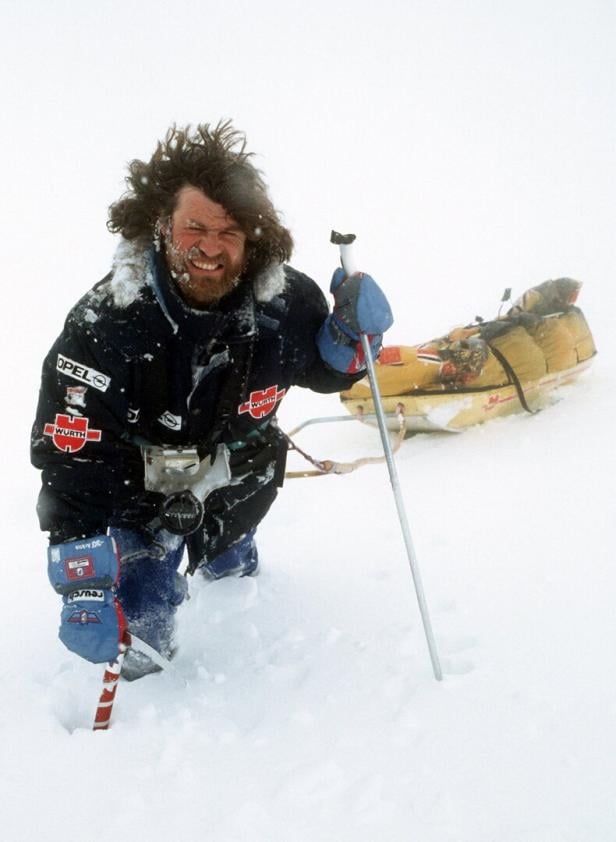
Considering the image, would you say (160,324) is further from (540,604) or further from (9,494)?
(9,494)

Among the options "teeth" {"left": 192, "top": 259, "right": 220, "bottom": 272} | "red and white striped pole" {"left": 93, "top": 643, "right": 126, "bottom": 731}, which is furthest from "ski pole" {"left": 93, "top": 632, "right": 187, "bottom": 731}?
"teeth" {"left": 192, "top": 259, "right": 220, "bottom": 272}

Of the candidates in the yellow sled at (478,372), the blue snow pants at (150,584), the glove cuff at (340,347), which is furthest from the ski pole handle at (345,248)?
the yellow sled at (478,372)

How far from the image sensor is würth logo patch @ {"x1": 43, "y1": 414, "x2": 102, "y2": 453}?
2.50m

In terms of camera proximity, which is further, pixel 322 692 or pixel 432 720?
pixel 322 692

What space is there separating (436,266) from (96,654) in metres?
17.5

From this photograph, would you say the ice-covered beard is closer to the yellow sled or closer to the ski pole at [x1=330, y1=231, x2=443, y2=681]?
the ski pole at [x1=330, y1=231, x2=443, y2=681]

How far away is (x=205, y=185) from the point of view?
2.52 meters

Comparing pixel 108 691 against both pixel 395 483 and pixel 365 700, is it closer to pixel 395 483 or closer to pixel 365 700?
pixel 365 700

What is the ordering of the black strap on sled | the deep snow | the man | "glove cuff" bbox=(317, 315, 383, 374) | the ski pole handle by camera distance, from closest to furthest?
the deep snow < the man < the ski pole handle < "glove cuff" bbox=(317, 315, 383, 374) < the black strap on sled

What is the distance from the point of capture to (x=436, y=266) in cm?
1825

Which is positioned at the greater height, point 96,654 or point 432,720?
point 96,654

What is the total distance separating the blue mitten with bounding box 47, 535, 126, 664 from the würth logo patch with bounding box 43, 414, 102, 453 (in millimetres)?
399

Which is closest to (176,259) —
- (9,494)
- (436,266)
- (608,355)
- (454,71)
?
(9,494)

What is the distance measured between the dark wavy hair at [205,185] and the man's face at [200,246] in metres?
0.04
